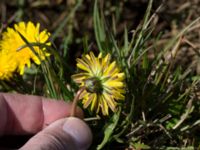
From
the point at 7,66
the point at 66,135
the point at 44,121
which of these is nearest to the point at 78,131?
the point at 66,135

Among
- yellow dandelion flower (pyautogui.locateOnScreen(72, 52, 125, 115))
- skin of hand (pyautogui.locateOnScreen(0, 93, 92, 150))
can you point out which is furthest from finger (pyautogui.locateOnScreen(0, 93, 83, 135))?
yellow dandelion flower (pyautogui.locateOnScreen(72, 52, 125, 115))

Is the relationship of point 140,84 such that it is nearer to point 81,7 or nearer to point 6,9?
point 81,7

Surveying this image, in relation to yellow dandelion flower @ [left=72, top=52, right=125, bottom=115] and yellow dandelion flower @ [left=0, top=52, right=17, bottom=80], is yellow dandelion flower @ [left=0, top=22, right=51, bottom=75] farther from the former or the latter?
yellow dandelion flower @ [left=72, top=52, right=125, bottom=115]

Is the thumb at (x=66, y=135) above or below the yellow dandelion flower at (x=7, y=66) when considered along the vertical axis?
below

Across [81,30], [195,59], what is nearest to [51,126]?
[195,59]

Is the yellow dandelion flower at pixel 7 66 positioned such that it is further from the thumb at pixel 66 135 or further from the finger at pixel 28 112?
the thumb at pixel 66 135

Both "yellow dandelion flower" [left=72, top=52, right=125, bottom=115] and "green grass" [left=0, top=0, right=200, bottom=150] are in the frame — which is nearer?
"yellow dandelion flower" [left=72, top=52, right=125, bottom=115]

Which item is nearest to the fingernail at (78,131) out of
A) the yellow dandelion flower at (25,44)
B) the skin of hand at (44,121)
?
the skin of hand at (44,121)
